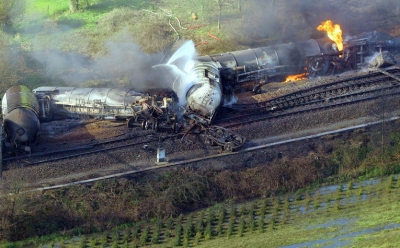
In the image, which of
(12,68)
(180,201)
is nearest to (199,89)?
(180,201)

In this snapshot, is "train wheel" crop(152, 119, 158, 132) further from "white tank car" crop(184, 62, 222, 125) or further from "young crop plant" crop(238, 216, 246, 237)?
"young crop plant" crop(238, 216, 246, 237)

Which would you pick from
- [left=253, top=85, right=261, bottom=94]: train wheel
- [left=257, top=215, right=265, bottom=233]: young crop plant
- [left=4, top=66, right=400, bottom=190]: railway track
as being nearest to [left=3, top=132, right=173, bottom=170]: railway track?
[left=4, top=66, right=400, bottom=190]: railway track

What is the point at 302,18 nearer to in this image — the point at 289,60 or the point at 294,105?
the point at 289,60

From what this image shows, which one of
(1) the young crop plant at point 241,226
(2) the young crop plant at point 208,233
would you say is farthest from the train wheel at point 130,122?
(1) the young crop plant at point 241,226

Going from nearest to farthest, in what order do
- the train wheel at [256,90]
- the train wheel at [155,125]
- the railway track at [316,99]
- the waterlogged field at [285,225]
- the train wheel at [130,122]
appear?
1. the waterlogged field at [285,225]
2. the train wheel at [155,125]
3. the train wheel at [130,122]
4. the railway track at [316,99]
5. the train wheel at [256,90]

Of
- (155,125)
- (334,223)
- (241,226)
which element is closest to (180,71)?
(155,125)

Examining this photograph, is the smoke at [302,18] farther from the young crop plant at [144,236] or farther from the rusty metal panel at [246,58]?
the young crop plant at [144,236]
